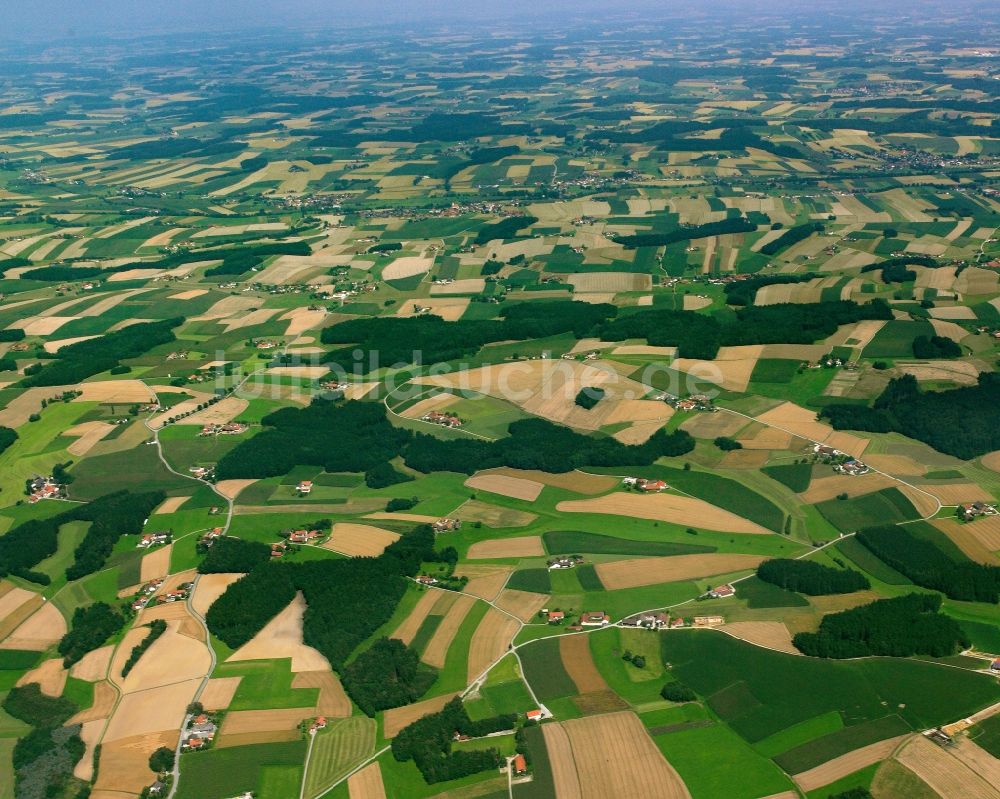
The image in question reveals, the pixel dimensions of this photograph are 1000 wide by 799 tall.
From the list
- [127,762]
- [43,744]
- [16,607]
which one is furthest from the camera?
[16,607]

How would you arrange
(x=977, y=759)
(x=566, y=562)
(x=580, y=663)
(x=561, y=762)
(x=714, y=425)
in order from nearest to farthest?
(x=977, y=759)
(x=561, y=762)
(x=580, y=663)
(x=566, y=562)
(x=714, y=425)

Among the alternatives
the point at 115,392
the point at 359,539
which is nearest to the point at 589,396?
the point at 359,539

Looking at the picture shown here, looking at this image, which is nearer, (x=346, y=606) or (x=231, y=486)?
(x=346, y=606)

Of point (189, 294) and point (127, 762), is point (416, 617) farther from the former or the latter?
point (189, 294)

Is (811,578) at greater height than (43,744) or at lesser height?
greater

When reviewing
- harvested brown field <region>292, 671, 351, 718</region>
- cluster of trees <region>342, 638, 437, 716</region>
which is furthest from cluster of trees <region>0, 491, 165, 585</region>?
cluster of trees <region>342, 638, 437, 716</region>

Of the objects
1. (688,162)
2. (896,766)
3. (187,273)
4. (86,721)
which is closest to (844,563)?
(896,766)

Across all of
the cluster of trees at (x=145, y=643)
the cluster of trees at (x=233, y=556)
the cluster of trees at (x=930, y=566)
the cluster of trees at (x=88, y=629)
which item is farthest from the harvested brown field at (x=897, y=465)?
the cluster of trees at (x=88, y=629)

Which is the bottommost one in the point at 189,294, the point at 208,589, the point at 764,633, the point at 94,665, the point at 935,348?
the point at 189,294
